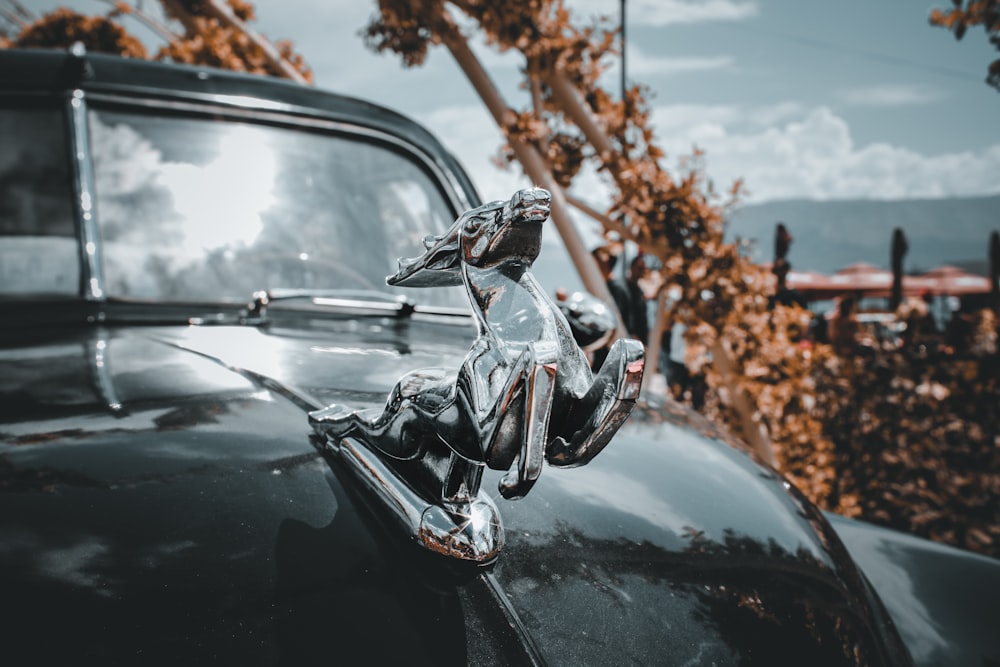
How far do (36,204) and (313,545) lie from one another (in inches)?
62.6

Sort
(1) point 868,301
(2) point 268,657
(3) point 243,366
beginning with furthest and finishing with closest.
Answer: (1) point 868,301 → (3) point 243,366 → (2) point 268,657

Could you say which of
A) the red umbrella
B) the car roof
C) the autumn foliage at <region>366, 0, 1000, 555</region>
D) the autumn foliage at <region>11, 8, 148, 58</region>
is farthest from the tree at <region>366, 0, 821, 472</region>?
the red umbrella

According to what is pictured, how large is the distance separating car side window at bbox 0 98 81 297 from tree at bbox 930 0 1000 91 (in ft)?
13.8

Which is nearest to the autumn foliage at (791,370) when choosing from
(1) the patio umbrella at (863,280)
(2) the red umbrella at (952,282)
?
(1) the patio umbrella at (863,280)

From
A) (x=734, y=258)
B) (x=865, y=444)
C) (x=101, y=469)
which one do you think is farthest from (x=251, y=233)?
(x=865, y=444)

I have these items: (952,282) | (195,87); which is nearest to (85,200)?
(195,87)

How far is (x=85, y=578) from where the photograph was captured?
3.05 feet

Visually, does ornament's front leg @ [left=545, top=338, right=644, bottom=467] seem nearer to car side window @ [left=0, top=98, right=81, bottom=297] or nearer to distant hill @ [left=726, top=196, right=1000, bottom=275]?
car side window @ [left=0, top=98, right=81, bottom=297]

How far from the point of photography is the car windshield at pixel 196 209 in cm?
212

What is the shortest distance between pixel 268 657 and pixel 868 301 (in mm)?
25971

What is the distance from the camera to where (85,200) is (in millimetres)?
2156

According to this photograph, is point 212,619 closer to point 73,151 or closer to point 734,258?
point 73,151

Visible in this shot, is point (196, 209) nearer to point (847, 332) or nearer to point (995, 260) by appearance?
point (847, 332)

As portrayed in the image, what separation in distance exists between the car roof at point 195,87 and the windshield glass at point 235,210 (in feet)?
0.25
